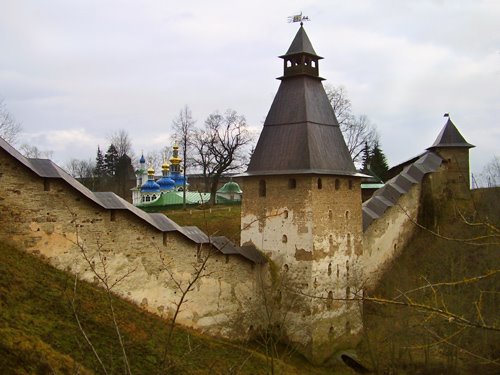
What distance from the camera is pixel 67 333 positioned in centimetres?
852

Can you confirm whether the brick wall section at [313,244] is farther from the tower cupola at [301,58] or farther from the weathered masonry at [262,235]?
the tower cupola at [301,58]

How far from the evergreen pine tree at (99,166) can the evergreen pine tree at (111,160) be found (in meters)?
0.76

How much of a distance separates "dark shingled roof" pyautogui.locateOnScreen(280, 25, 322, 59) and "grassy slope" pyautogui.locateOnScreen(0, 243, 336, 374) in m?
9.01

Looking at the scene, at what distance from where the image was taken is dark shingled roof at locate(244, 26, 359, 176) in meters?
14.9

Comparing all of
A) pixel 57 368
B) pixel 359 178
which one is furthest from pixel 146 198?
pixel 57 368

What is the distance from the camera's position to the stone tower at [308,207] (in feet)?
47.4

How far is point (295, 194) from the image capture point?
48.1ft

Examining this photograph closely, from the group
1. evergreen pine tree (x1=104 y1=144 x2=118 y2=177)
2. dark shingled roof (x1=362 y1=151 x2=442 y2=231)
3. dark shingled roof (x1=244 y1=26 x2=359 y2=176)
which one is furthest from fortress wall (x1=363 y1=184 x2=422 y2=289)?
evergreen pine tree (x1=104 y1=144 x2=118 y2=177)

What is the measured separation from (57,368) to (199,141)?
85.3ft

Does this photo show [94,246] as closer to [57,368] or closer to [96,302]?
[96,302]

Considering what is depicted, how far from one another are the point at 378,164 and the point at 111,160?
86.4 ft

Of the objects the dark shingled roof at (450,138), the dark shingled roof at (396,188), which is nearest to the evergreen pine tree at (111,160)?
the dark shingled roof at (396,188)

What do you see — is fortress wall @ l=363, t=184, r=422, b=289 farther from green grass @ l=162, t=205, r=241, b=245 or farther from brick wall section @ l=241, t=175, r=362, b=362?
green grass @ l=162, t=205, r=241, b=245

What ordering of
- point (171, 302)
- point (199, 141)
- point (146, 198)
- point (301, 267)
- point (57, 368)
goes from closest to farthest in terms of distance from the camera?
1. point (57, 368)
2. point (171, 302)
3. point (301, 267)
4. point (199, 141)
5. point (146, 198)
